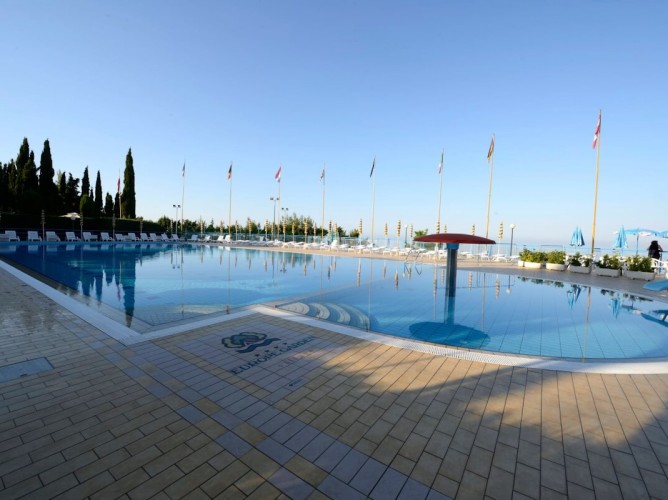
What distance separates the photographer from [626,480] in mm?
1992

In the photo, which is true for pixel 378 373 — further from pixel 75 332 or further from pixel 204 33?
pixel 204 33

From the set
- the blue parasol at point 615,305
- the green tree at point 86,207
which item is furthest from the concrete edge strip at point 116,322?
the green tree at point 86,207

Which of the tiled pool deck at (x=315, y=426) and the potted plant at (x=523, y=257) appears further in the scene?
the potted plant at (x=523, y=257)

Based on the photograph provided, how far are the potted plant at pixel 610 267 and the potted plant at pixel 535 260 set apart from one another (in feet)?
8.10

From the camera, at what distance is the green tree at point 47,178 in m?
27.9

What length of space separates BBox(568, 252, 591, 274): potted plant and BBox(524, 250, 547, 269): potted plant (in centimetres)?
130

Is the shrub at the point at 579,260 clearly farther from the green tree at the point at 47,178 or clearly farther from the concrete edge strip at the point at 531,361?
the green tree at the point at 47,178

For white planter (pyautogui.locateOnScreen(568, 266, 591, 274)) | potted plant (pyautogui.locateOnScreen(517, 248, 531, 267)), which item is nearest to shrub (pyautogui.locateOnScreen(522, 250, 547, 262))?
potted plant (pyautogui.locateOnScreen(517, 248, 531, 267))

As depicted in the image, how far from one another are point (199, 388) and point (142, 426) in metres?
0.66

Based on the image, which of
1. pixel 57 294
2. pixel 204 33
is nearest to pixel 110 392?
pixel 57 294

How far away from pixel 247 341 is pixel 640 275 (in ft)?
50.5

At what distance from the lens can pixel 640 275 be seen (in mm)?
11938

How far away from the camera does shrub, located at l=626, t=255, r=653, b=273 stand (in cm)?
1180

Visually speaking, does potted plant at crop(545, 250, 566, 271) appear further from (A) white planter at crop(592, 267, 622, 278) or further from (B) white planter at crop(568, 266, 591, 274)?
(A) white planter at crop(592, 267, 622, 278)
